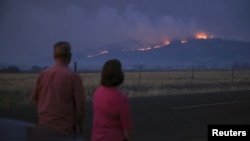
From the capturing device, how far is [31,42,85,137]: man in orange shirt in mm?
5227

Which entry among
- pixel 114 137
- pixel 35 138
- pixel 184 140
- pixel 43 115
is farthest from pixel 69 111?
pixel 184 140

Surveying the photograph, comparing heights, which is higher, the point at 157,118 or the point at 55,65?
the point at 55,65

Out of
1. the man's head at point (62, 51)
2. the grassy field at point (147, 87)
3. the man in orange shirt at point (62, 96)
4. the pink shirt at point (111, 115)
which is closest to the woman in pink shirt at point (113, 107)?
the pink shirt at point (111, 115)

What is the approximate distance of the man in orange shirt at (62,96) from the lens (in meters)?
5.23

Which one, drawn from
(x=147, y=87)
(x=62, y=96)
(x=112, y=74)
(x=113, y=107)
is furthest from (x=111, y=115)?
(x=147, y=87)

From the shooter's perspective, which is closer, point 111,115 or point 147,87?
point 111,115

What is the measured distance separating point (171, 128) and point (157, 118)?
187cm

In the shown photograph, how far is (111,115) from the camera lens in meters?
4.84

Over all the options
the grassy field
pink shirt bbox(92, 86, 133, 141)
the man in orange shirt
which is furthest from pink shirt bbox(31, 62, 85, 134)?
the grassy field

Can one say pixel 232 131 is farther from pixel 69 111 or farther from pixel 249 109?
pixel 249 109

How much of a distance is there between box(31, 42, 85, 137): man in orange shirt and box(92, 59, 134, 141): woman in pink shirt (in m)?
0.40

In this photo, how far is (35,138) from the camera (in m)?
3.76

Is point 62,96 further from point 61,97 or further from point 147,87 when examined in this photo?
point 147,87

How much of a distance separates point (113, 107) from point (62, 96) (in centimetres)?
74
